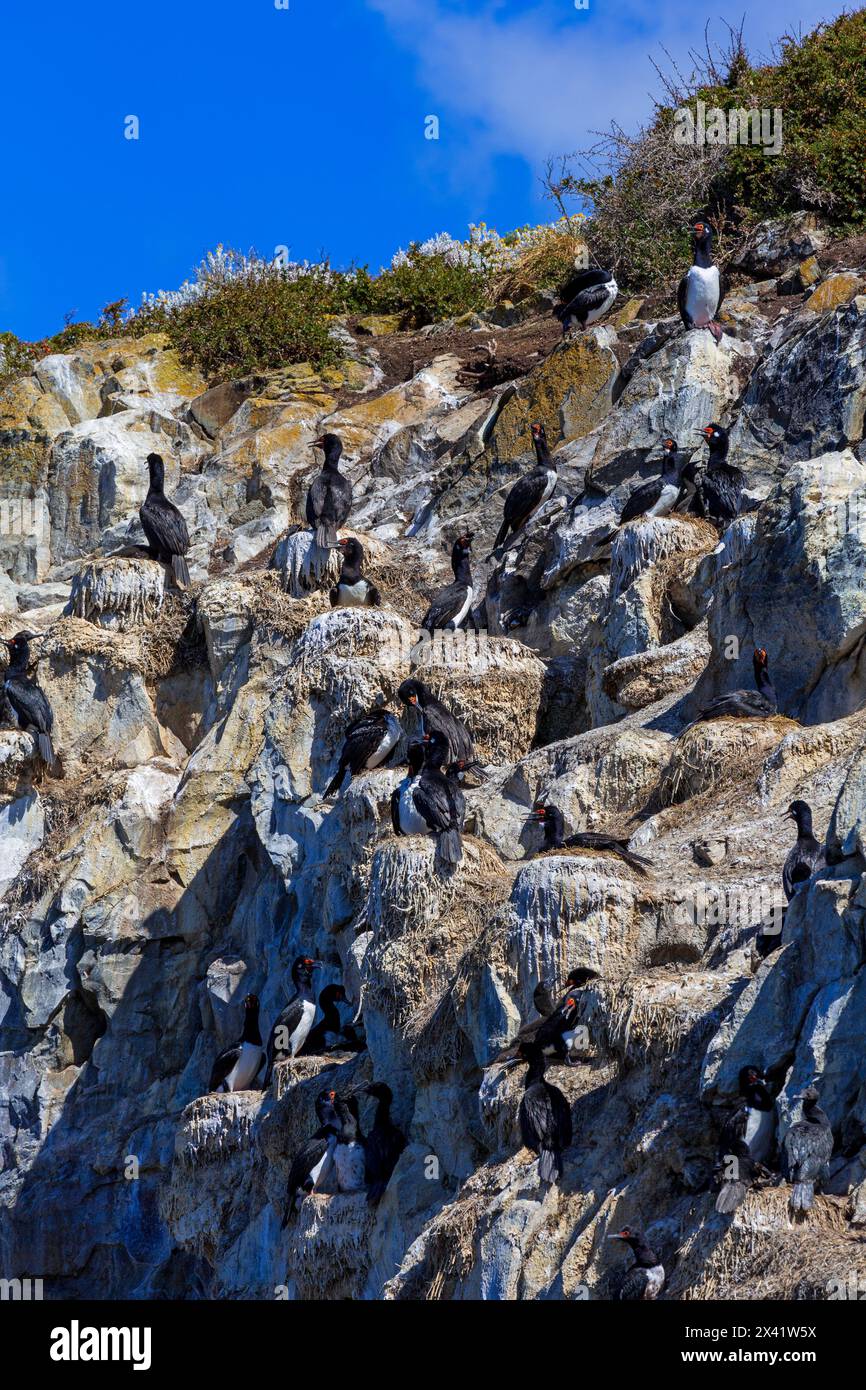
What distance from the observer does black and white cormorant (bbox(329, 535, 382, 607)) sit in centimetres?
2330

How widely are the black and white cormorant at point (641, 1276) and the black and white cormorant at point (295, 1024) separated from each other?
6.61 m

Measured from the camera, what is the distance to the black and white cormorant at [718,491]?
22469 mm

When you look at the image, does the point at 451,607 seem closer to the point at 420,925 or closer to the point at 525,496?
the point at 525,496

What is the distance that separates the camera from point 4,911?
24.5 m

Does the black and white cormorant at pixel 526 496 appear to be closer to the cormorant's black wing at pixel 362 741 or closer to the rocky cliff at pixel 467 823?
the rocky cliff at pixel 467 823

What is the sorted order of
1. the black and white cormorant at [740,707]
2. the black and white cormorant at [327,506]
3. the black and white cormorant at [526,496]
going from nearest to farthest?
the black and white cormorant at [740,707] < the black and white cormorant at [327,506] < the black and white cormorant at [526,496]

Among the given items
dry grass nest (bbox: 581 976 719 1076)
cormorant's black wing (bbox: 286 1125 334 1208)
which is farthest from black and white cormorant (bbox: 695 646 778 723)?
cormorant's black wing (bbox: 286 1125 334 1208)

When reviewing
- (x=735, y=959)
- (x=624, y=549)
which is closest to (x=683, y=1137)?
(x=735, y=959)

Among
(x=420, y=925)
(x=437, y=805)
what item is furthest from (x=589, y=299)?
(x=420, y=925)

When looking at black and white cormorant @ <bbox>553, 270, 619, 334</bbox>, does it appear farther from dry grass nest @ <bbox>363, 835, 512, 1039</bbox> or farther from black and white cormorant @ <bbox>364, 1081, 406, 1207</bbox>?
black and white cormorant @ <bbox>364, 1081, 406, 1207</bbox>

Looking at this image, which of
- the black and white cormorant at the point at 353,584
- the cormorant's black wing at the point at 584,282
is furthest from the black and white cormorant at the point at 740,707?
the cormorant's black wing at the point at 584,282

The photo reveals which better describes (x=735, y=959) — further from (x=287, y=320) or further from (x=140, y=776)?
(x=287, y=320)

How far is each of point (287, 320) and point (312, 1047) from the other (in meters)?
18.6

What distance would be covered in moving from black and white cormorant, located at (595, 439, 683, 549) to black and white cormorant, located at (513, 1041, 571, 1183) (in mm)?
9553
